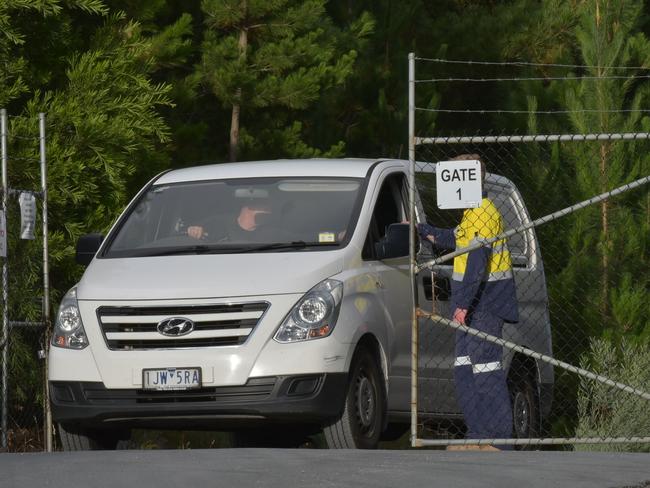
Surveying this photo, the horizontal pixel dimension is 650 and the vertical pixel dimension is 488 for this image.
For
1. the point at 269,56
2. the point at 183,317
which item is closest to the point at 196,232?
the point at 183,317

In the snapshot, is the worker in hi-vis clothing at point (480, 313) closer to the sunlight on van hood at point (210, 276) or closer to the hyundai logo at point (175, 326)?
the sunlight on van hood at point (210, 276)

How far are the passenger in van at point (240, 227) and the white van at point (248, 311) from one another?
0.4 inches

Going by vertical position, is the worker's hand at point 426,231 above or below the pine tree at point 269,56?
below

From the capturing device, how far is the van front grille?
387 inches

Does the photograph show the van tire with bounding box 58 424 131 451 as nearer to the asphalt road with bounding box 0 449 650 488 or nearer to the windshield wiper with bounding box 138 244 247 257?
the asphalt road with bounding box 0 449 650 488

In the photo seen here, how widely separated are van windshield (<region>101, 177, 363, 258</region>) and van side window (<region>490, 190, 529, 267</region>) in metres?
2.21

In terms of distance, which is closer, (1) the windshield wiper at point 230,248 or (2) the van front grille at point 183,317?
(2) the van front grille at point 183,317

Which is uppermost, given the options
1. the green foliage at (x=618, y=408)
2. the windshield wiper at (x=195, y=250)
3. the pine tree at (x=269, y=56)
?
the pine tree at (x=269, y=56)

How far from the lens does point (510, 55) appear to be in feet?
81.9

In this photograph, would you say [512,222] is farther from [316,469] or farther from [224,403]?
[316,469]

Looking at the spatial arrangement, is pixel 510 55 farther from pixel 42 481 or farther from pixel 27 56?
pixel 42 481

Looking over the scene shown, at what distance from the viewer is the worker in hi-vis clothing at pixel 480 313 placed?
11.1m

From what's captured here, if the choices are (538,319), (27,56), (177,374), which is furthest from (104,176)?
(177,374)

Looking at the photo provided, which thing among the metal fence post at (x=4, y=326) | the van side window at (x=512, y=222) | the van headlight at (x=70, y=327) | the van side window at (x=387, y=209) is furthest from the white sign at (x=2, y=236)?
the van side window at (x=512, y=222)
